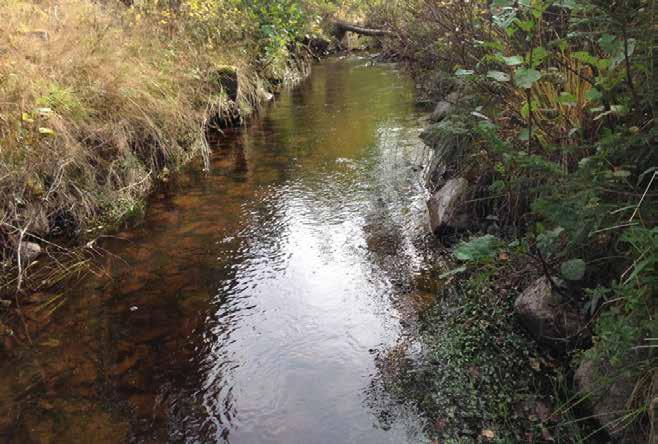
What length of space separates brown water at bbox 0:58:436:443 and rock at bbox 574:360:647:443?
81cm

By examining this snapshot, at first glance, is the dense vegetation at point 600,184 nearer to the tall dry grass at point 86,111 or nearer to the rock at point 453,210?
the rock at point 453,210

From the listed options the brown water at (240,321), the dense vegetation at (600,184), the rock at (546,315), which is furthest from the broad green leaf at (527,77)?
the brown water at (240,321)

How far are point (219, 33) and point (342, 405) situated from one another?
824cm

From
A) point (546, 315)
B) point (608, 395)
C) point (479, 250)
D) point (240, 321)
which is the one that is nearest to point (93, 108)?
A: point (240, 321)

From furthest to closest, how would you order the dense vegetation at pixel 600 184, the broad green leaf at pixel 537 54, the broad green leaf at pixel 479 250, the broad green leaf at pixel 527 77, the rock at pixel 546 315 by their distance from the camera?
the rock at pixel 546 315 → the broad green leaf at pixel 479 250 → the broad green leaf at pixel 537 54 → the broad green leaf at pixel 527 77 → the dense vegetation at pixel 600 184

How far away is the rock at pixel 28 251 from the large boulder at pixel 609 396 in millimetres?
4004

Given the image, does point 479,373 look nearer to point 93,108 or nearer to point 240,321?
point 240,321

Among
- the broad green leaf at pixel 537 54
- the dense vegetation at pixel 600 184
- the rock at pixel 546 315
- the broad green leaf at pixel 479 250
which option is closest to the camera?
the dense vegetation at pixel 600 184

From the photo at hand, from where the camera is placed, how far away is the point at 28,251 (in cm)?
434

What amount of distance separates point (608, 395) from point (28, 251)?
416 centimetres

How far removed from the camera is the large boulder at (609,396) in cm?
219

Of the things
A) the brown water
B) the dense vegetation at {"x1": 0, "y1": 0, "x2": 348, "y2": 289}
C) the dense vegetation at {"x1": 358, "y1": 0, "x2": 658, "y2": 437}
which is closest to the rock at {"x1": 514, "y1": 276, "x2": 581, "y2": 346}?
the dense vegetation at {"x1": 358, "y1": 0, "x2": 658, "y2": 437}

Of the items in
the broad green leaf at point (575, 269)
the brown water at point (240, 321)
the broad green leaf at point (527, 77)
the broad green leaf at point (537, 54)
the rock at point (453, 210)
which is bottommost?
the brown water at point (240, 321)

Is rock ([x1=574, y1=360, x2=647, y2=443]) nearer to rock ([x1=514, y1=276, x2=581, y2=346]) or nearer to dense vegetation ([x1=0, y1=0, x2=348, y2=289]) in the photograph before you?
rock ([x1=514, y1=276, x2=581, y2=346])
